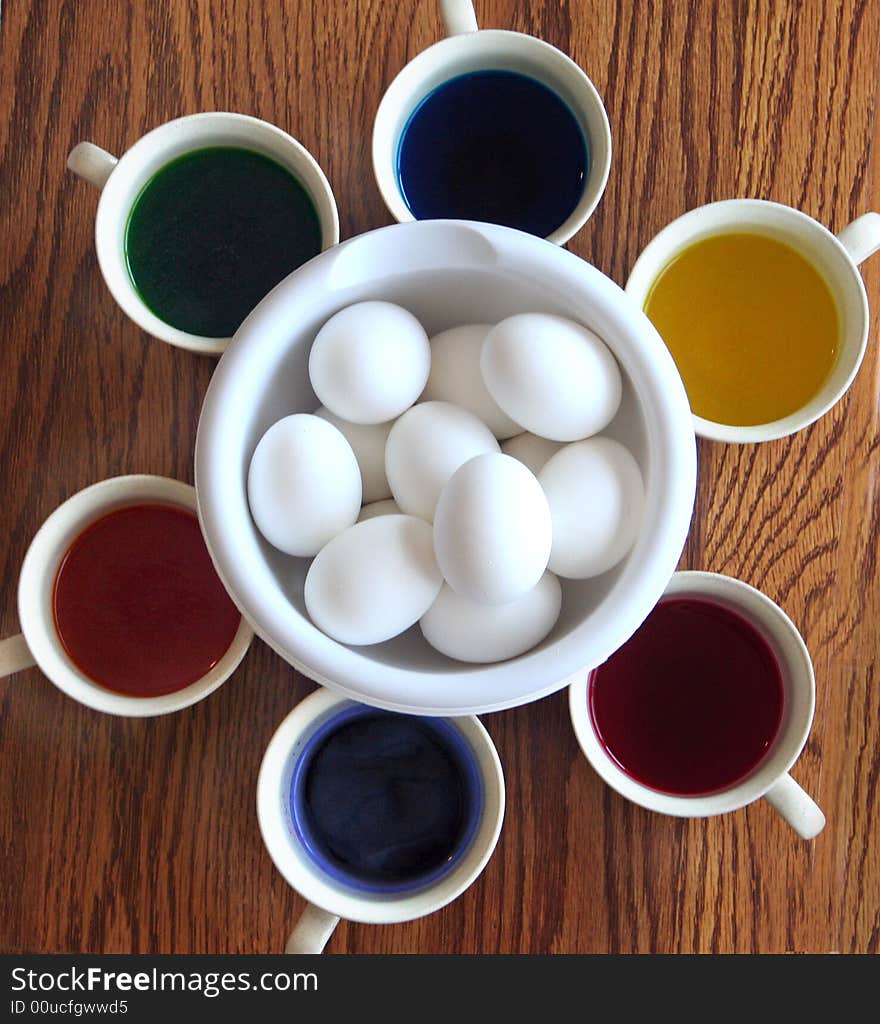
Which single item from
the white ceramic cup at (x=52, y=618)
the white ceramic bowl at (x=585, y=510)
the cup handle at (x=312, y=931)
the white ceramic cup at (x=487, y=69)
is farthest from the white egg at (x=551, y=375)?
the cup handle at (x=312, y=931)

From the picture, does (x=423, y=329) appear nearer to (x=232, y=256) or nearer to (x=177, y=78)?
(x=232, y=256)

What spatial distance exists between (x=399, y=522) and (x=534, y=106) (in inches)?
13.5

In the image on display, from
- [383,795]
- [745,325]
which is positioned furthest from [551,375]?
[383,795]

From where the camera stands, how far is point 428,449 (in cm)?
60

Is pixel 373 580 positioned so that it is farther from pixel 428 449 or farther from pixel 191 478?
pixel 191 478

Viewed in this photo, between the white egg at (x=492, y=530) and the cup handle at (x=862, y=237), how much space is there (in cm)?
31

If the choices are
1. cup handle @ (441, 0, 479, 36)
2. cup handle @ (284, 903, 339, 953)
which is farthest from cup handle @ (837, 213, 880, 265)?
cup handle @ (284, 903, 339, 953)

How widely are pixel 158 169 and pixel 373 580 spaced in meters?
0.37

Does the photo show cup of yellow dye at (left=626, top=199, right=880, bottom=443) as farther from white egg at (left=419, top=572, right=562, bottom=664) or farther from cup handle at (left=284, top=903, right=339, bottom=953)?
cup handle at (left=284, top=903, right=339, bottom=953)

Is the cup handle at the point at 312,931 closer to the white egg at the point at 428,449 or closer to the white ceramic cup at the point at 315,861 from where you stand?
the white ceramic cup at the point at 315,861

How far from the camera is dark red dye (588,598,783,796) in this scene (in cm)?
76

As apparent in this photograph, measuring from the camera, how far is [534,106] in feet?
2.49

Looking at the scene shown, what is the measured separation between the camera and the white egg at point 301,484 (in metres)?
0.59

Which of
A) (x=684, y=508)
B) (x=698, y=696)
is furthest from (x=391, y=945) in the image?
(x=684, y=508)
